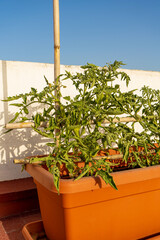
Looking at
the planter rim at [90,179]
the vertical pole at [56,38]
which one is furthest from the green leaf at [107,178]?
the vertical pole at [56,38]

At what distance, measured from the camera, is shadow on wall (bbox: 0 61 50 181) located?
1732mm

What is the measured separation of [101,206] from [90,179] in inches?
6.7

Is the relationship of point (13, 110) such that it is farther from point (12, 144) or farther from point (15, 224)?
point (15, 224)

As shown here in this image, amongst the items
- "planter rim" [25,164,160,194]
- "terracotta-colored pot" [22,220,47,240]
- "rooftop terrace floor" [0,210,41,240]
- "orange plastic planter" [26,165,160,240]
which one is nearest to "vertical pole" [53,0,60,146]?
"planter rim" [25,164,160,194]

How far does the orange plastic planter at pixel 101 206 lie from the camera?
1085mm

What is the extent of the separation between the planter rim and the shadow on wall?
0.50m

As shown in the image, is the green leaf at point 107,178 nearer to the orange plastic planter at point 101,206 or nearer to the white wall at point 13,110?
the orange plastic planter at point 101,206

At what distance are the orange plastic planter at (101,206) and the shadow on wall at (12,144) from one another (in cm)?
48

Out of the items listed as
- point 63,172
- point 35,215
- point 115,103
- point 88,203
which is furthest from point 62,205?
point 35,215

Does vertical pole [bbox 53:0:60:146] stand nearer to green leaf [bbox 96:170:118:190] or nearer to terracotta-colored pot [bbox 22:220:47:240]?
green leaf [bbox 96:170:118:190]

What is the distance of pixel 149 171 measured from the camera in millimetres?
1231

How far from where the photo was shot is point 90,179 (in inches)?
42.6

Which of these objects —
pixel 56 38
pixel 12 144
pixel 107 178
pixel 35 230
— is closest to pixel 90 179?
pixel 107 178

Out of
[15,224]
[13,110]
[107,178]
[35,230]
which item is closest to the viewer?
[107,178]
